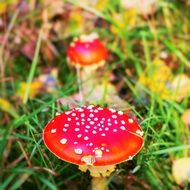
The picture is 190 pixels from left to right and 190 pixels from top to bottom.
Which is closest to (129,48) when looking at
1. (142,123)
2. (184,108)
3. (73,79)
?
(73,79)

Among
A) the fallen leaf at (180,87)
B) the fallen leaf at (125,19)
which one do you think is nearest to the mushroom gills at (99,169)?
the fallen leaf at (180,87)

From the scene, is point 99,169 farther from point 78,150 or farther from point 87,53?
point 87,53

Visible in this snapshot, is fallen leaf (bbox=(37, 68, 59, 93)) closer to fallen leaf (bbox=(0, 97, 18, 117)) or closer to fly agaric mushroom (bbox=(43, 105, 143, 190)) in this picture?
fallen leaf (bbox=(0, 97, 18, 117))

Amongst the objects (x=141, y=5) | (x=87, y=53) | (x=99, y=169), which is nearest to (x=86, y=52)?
(x=87, y=53)

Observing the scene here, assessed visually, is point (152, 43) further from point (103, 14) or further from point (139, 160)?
point (139, 160)

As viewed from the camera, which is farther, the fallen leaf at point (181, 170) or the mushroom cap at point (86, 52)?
the mushroom cap at point (86, 52)

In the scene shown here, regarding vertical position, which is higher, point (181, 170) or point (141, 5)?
point (141, 5)

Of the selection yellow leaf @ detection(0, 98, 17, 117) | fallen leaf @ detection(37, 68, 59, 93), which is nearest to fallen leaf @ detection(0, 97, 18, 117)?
yellow leaf @ detection(0, 98, 17, 117)

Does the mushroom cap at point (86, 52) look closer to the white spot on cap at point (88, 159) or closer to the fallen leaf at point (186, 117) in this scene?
the fallen leaf at point (186, 117)
